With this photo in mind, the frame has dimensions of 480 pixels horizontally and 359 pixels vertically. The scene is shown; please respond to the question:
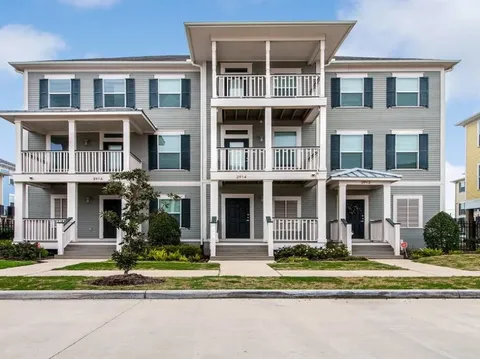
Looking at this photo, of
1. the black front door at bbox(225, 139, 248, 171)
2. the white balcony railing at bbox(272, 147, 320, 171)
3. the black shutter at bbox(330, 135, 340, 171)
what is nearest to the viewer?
the white balcony railing at bbox(272, 147, 320, 171)

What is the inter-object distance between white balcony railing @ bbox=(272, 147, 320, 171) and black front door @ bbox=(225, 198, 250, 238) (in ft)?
10.3

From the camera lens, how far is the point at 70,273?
42.4 ft

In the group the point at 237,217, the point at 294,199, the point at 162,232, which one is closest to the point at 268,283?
the point at 162,232

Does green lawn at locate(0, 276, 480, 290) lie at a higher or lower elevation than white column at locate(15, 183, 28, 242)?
lower

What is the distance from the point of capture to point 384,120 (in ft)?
73.8

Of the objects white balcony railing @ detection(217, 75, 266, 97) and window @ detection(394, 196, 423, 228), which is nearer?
white balcony railing @ detection(217, 75, 266, 97)

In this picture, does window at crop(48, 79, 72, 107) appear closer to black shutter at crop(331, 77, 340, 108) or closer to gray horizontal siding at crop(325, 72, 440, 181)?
gray horizontal siding at crop(325, 72, 440, 181)

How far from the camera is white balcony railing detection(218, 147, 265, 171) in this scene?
1984cm

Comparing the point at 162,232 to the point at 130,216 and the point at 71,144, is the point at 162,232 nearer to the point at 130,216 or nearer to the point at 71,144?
the point at 71,144

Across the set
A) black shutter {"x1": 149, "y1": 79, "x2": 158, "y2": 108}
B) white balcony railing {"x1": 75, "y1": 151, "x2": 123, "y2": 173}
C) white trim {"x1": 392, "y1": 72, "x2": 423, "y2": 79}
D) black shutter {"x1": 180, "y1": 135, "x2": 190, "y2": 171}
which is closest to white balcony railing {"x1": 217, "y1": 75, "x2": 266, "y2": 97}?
black shutter {"x1": 180, "y1": 135, "x2": 190, "y2": 171}

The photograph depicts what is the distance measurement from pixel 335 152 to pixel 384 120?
289cm

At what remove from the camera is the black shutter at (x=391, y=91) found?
22500 millimetres
